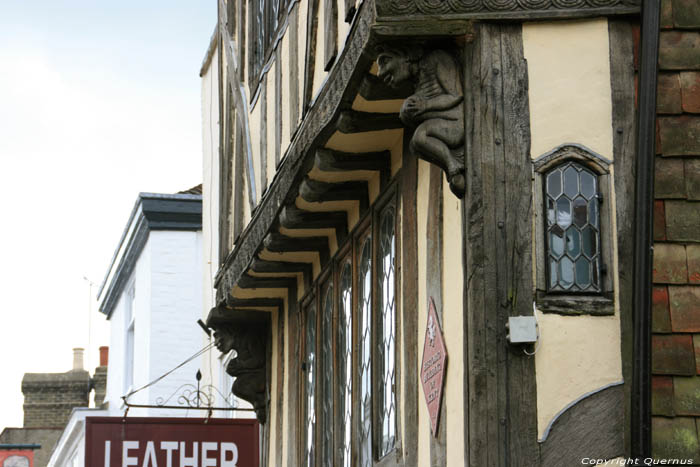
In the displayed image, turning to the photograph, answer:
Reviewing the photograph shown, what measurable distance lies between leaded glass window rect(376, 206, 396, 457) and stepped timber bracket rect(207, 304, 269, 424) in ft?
12.3

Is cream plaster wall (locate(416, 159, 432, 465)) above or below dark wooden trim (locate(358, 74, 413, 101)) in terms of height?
below

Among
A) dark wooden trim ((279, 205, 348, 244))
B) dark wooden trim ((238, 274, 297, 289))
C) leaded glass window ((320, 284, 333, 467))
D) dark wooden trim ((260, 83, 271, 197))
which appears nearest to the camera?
dark wooden trim ((279, 205, 348, 244))

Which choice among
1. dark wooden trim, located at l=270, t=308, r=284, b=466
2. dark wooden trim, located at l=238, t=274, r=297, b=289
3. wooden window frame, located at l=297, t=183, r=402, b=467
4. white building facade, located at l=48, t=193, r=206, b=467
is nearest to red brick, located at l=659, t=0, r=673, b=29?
wooden window frame, located at l=297, t=183, r=402, b=467

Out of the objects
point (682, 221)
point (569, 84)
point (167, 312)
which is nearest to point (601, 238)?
point (682, 221)

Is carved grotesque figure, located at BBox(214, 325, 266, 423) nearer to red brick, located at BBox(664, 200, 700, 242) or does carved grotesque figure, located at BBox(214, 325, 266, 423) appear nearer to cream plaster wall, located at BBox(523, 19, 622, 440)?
cream plaster wall, located at BBox(523, 19, 622, 440)

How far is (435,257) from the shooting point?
791 cm

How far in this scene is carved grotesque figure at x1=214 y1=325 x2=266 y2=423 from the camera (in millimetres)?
13000

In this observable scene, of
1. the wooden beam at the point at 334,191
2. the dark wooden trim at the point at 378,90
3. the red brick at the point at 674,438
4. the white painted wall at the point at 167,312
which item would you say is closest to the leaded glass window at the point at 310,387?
the wooden beam at the point at 334,191

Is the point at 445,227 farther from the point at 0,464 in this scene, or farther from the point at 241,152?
the point at 0,464

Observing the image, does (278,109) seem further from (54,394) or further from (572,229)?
(54,394)

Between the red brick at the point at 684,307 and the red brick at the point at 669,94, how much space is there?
0.89m

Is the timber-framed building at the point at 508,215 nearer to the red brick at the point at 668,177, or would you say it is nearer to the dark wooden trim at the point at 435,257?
the dark wooden trim at the point at 435,257

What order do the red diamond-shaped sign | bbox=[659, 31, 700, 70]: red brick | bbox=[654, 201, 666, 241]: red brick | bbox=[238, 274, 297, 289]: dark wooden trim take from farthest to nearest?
bbox=[238, 274, 297, 289]: dark wooden trim, the red diamond-shaped sign, bbox=[659, 31, 700, 70]: red brick, bbox=[654, 201, 666, 241]: red brick

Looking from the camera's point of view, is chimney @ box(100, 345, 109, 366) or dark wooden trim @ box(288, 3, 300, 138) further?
chimney @ box(100, 345, 109, 366)
